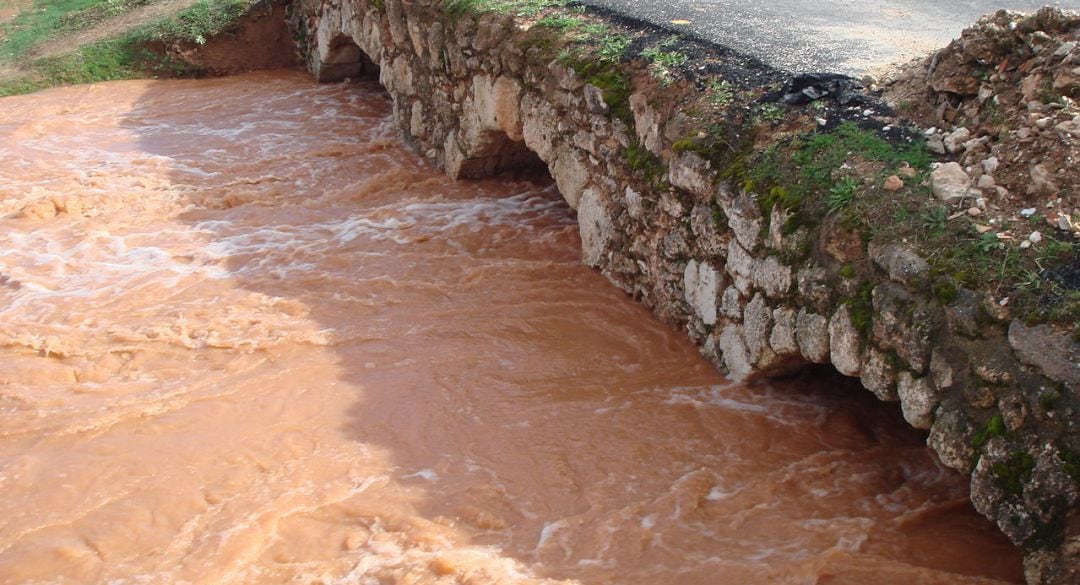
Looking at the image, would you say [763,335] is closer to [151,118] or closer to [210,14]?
[151,118]

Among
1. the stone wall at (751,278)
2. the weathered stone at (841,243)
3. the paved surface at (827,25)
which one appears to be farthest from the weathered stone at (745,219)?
the paved surface at (827,25)

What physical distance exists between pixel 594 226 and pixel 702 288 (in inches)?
44.4

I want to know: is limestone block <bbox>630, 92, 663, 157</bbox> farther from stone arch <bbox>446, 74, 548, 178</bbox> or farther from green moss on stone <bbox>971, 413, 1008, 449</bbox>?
green moss on stone <bbox>971, 413, 1008, 449</bbox>

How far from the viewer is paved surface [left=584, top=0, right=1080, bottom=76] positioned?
5.02 metres

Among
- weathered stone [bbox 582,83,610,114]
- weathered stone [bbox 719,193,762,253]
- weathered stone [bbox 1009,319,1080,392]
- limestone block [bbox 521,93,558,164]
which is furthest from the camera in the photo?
limestone block [bbox 521,93,558,164]

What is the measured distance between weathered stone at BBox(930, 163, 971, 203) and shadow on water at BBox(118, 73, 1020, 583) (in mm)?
1263

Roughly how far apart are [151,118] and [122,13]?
329 centimetres

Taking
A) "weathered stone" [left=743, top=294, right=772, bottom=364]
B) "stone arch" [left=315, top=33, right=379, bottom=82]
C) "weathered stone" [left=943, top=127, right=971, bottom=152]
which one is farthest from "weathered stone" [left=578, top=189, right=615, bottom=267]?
"stone arch" [left=315, top=33, right=379, bottom=82]

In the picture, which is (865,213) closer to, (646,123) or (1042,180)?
(1042,180)

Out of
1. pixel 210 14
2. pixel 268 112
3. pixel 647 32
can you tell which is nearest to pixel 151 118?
pixel 268 112

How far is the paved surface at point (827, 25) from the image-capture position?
16.5 feet

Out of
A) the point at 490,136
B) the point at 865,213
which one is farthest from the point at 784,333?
the point at 490,136

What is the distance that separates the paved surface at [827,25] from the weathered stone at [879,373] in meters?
1.82

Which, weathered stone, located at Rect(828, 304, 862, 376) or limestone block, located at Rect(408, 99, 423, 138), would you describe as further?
limestone block, located at Rect(408, 99, 423, 138)
